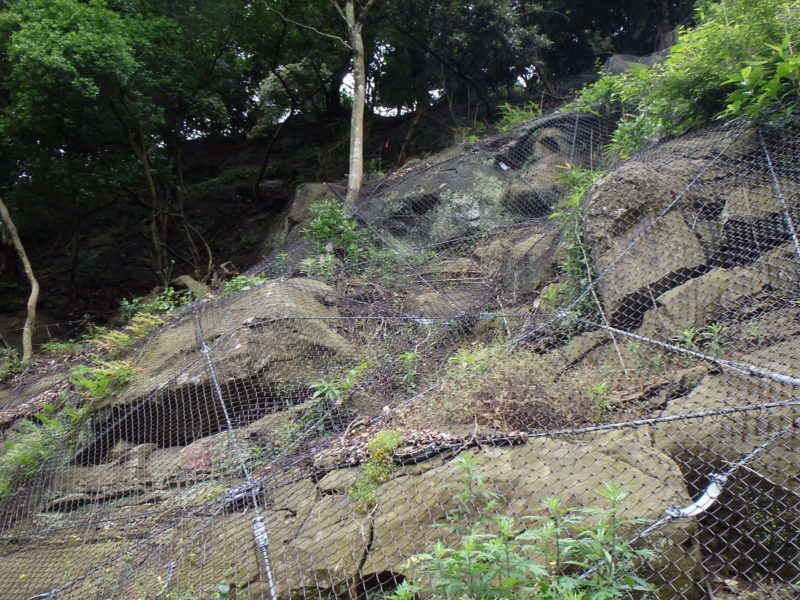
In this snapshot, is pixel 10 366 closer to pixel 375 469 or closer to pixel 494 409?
pixel 375 469

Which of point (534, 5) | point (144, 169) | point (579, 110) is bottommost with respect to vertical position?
point (579, 110)

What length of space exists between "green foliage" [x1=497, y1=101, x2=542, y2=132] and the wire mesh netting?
160 inches

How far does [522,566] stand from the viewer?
171 centimetres

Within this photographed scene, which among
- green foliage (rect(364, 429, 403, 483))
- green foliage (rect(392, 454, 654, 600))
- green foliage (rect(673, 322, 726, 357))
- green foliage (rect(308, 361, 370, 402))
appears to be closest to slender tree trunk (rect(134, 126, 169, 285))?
green foliage (rect(308, 361, 370, 402))

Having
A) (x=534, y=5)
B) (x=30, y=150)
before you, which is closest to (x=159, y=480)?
(x=30, y=150)

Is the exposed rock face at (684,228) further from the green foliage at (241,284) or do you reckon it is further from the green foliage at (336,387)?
the green foliage at (241,284)

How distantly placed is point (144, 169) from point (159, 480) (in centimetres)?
747

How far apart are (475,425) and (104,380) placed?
3485 millimetres

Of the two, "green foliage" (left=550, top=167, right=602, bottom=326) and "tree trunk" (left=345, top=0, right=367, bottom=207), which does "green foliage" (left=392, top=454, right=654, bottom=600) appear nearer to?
"green foliage" (left=550, top=167, right=602, bottom=326)

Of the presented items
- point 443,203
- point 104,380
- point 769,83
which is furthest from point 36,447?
point 769,83

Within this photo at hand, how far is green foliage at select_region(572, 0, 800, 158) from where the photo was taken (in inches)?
145

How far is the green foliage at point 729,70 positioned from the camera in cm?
368

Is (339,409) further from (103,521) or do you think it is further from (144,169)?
(144,169)

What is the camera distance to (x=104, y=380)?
454 centimetres
